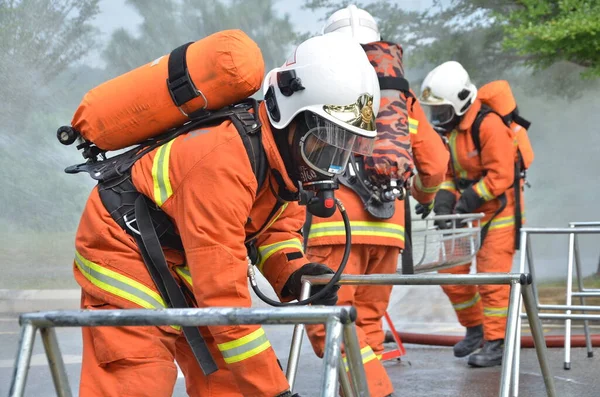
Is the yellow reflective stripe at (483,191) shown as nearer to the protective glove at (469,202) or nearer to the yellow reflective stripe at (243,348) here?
the protective glove at (469,202)

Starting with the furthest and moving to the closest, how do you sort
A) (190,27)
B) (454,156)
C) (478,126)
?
(190,27), (454,156), (478,126)

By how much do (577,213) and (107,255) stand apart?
9.00 m

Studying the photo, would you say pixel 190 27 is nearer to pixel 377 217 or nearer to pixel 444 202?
pixel 444 202

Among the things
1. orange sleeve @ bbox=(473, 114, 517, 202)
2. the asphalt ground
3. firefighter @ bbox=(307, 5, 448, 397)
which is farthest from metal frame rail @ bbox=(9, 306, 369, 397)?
orange sleeve @ bbox=(473, 114, 517, 202)

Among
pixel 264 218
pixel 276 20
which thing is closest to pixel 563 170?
pixel 276 20

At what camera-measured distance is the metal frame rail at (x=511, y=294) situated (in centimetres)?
284

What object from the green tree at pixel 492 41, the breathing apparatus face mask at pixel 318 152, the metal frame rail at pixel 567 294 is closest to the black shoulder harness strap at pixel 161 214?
the breathing apparatus face mask at pixel 318 152

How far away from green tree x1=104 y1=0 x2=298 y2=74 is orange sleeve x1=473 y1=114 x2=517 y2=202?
8.68 feet

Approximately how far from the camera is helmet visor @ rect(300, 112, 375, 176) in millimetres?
2980

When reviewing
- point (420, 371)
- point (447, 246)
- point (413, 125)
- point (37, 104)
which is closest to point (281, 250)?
point (413, 125)

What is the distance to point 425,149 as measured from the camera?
17.0 ft

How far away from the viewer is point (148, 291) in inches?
116

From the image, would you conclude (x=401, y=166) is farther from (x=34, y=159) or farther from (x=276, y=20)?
(x=276, y=20)

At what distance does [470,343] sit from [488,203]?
1000 millimetres
